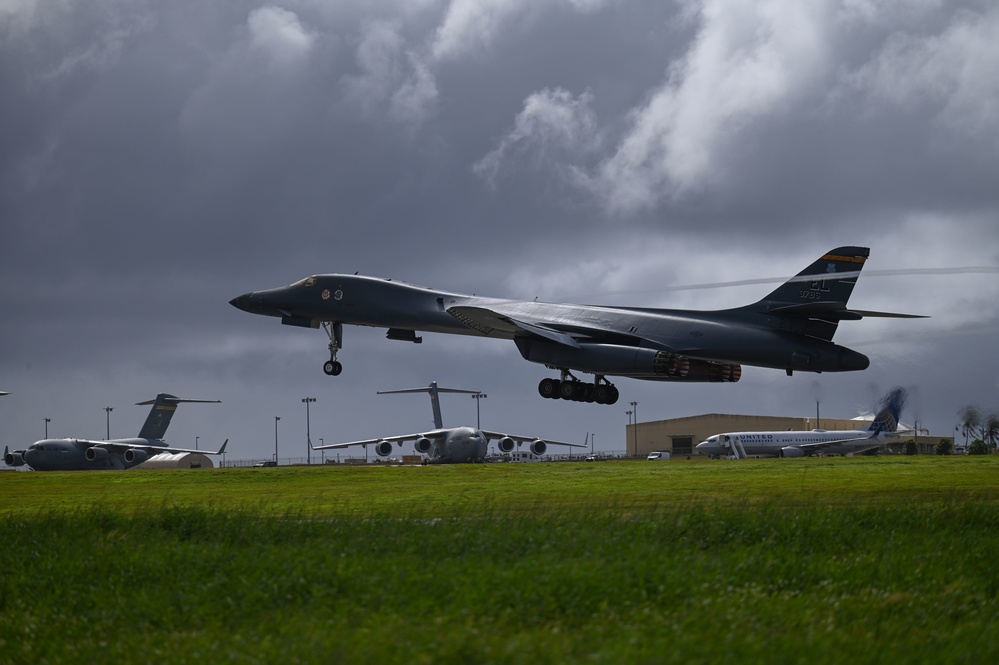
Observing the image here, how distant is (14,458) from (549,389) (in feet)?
170

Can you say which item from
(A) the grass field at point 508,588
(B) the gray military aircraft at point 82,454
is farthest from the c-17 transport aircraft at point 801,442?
(A) the grass field at point 508,588

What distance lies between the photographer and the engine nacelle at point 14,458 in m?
68.5

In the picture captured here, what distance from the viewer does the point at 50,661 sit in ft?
32.5

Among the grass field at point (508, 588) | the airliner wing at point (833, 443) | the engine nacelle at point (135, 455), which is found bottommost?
the airliner wing at point (833, 443)

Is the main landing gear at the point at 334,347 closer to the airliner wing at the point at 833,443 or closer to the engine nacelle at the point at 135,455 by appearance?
the engine nacelle at the point at 135,455

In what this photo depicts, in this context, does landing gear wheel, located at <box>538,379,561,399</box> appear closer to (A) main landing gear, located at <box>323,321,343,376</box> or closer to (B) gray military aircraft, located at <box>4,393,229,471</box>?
(A) main landing gear, located at <box>323,321,343,376</box>

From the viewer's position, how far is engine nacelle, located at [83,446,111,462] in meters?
61.8

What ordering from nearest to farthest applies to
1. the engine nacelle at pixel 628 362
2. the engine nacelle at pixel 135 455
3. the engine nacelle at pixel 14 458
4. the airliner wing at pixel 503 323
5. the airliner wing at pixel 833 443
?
1. the engine nacelle at pixel 628 362
2. the airliner wing at pixel 503 323
3. the engine nacelle at pixel 135 455
4. the engine nacelle at pixel 14 458
5. the airliner wing at pixel 833 443

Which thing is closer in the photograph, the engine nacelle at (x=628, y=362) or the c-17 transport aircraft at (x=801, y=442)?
the engine nacelle at (x=628, y=362)

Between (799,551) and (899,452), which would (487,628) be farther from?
(899,452)

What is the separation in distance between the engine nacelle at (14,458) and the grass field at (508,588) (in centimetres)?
5406

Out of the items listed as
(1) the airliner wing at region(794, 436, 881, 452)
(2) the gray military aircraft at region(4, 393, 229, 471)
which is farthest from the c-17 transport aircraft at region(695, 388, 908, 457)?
(2) the gray military aircraft at region(4, 393, 229, 471)

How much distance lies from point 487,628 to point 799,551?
5.96 metres

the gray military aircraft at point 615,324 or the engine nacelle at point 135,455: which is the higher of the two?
the gray military aircraft at point 615,324
